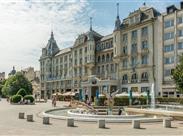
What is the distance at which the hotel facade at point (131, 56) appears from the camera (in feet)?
225

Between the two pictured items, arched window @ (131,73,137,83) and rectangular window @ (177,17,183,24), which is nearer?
rectangular window @ (177,17,183,24)

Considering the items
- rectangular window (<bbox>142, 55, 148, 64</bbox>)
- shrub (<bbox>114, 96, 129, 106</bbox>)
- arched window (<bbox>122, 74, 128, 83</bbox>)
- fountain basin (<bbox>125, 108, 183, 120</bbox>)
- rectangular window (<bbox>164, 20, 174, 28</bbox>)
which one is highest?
rectangular window (<bbox>164, 20, 174, 28</bbox>)

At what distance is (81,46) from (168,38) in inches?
1471

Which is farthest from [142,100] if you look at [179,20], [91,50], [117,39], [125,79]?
[91,50]

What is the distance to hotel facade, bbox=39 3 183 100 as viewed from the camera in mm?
68688

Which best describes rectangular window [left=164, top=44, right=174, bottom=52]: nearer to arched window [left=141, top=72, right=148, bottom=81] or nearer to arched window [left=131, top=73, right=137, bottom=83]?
arched window [left=141, top=72, right=148, bottom=81]

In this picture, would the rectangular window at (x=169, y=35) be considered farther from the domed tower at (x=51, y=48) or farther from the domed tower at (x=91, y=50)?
the domed tower at (x=51, y=48)

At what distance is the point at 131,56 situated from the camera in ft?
257

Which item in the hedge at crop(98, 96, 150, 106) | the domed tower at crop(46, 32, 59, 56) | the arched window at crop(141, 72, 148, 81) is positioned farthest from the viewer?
the domed tower at crop(46, 32, 59, 56)

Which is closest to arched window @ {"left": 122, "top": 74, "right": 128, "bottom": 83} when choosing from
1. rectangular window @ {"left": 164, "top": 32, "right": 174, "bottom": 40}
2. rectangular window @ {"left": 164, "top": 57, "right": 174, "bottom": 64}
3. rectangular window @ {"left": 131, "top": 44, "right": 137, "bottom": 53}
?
rectangular window @ {"left": 131, "top": 44, "right": 137, "bottom": 53}

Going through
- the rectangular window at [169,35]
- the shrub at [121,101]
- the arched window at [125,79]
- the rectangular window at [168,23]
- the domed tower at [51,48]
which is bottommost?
the shrub at [121,101]

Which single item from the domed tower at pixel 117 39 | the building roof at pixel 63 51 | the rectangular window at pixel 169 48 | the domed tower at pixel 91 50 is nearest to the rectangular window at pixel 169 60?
the rectangular window at pixel 169 48

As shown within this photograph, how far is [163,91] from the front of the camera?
7012 centimetres

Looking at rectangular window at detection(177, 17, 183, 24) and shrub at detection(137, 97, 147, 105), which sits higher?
rectangular window at detection(177, 17, 183, 24)
